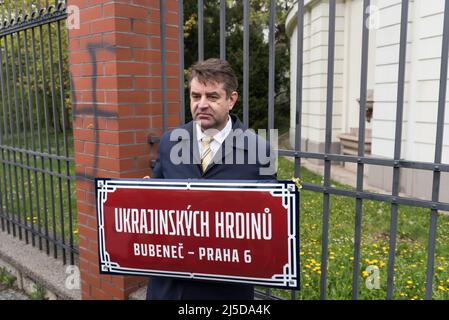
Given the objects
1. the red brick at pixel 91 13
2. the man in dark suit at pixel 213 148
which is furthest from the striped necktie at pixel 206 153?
the red brick at pixel 91 13

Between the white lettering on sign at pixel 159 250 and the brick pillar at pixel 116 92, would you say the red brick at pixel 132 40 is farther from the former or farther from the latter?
the white lettering on sign at pixel 159 250

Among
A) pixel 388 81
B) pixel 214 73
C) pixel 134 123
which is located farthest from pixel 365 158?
pixel 388 81

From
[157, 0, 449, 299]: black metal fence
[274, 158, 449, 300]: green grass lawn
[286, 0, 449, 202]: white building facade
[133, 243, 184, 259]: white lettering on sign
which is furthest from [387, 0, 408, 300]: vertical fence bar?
[286, 0, 449, 202]: white building facade

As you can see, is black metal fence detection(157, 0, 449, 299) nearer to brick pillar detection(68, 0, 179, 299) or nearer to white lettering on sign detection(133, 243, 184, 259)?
brick pillar detection(68, 0, 179, 299)

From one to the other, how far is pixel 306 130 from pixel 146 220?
1032 cm

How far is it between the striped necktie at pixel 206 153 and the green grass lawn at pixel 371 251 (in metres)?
1.79

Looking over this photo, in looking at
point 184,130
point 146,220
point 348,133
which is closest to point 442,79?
point 184,130

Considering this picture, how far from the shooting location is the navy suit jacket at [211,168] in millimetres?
1815

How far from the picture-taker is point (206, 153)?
1.87 meters

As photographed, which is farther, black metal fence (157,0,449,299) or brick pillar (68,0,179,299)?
brick pillar (68,0,179,299)

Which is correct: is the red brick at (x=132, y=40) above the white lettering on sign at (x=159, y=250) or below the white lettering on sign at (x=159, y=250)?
above

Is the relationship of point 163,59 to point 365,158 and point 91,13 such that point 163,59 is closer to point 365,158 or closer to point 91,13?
point 91,13

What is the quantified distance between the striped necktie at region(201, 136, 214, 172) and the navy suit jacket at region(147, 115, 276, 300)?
2 centimetres

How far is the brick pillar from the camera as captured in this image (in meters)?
2.57
